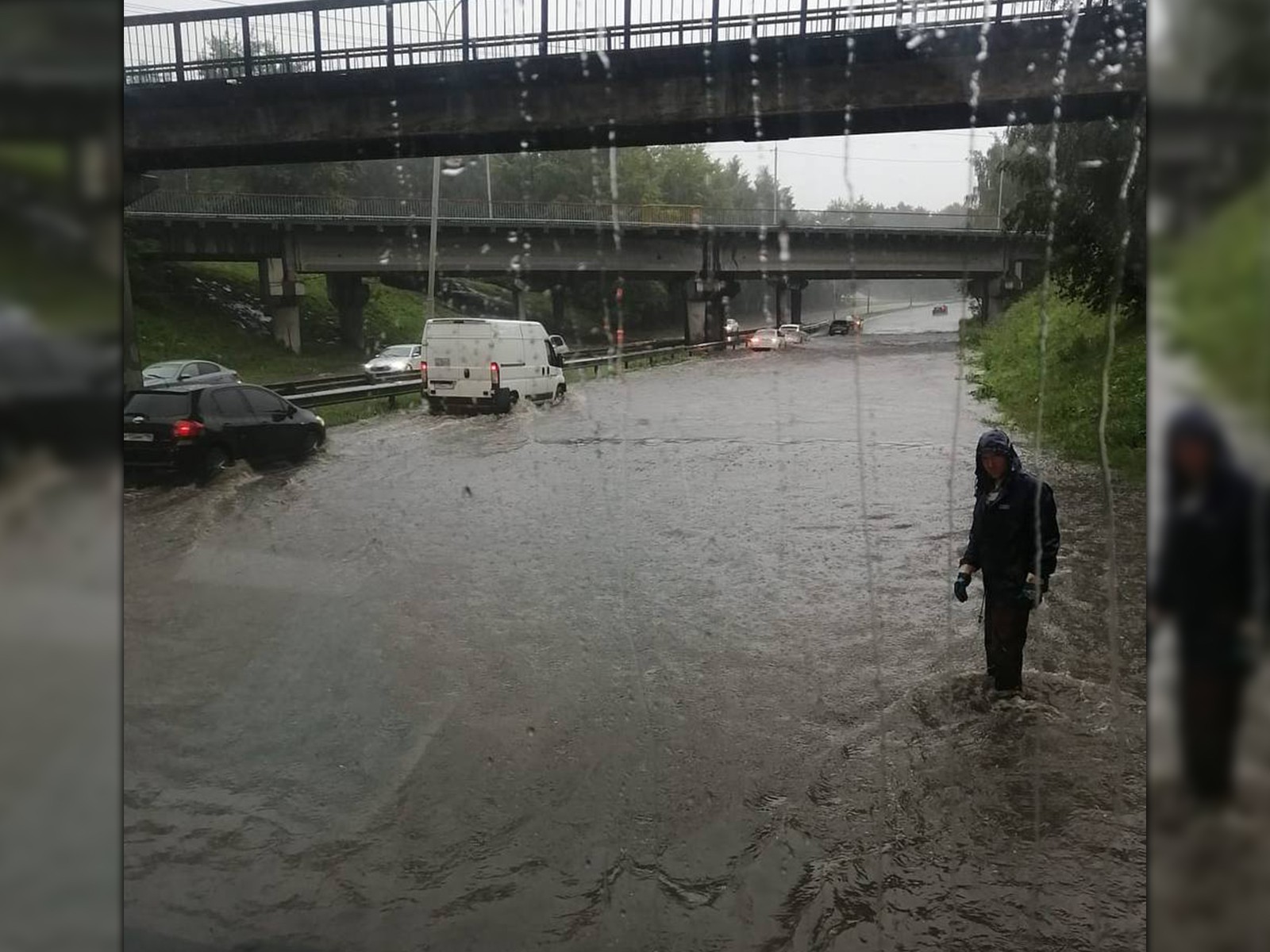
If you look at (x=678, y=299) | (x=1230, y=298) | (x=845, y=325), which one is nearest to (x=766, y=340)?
(x=845, y=325)

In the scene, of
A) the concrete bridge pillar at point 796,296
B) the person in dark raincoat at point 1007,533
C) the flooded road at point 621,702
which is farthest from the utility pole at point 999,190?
the person in dark raincoat at point 1007,533

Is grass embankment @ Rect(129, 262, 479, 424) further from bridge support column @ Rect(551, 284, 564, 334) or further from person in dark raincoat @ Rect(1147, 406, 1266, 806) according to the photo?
person in dark raincoat @ Rect(1147, 406, 1266, 806)

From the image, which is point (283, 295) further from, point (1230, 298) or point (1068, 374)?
point (1230, 298)

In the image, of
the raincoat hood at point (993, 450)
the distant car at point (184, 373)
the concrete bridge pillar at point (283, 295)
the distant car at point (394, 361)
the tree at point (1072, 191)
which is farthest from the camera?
the distant car at point (184, 373)

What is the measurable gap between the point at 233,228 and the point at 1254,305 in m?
7.00

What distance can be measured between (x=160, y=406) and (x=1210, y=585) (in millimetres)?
8339

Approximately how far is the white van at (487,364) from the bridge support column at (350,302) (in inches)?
20.8

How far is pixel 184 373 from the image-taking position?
769 centimetres

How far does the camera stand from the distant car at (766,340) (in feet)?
21.8

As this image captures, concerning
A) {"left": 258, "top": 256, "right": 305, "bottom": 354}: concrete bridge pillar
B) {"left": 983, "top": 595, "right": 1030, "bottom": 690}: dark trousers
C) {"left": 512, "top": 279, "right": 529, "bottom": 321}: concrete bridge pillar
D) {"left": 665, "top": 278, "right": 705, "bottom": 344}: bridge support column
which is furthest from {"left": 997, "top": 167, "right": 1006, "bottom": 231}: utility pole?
{"left": 258, "top": 256, "right": 305, "bottom": 354}: concrete bridge pillar

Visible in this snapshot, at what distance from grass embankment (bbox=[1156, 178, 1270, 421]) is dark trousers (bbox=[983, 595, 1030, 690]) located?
4.01 m

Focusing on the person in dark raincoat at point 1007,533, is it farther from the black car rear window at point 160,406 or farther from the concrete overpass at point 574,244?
the black car rear window at point 160,406

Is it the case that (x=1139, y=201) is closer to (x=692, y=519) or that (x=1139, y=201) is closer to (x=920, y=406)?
(x=920, y=406)

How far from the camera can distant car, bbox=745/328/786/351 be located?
6652 millimetres
